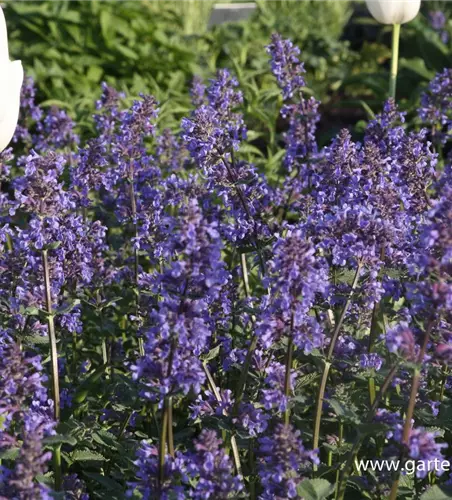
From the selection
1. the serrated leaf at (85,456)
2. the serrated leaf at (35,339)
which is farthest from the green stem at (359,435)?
the serrated leaf at (35,339)

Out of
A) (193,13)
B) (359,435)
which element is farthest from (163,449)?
(193,13)

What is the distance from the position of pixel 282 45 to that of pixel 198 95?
793 millimetres

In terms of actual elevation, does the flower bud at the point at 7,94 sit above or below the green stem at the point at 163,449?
above

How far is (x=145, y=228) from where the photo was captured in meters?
3.00

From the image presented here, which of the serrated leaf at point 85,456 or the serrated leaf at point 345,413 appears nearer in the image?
the serrated leaf at point 345,413

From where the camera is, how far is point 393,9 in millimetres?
4234

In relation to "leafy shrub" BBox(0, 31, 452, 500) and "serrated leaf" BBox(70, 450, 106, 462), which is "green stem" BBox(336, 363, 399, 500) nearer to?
"leafy shrub" BBox(0, 31, 452, 500)

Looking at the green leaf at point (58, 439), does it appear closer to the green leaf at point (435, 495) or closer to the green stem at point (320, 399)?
the green stem at point (320, 399)

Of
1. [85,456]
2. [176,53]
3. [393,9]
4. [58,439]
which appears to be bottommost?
[85,456]

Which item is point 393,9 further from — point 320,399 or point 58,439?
point 58,439

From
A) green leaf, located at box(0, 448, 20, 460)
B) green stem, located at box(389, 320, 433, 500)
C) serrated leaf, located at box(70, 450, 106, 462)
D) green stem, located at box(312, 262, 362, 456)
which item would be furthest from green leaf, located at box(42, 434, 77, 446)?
green stem, located at box(389, 320, 433, 500)

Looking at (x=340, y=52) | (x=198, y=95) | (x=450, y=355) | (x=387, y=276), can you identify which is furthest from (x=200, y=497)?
(x=340, y=52)

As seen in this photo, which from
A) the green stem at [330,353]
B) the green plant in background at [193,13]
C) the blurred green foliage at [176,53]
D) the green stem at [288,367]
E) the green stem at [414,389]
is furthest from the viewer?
the green plant in background at [193,13]

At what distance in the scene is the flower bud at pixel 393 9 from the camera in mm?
4211
